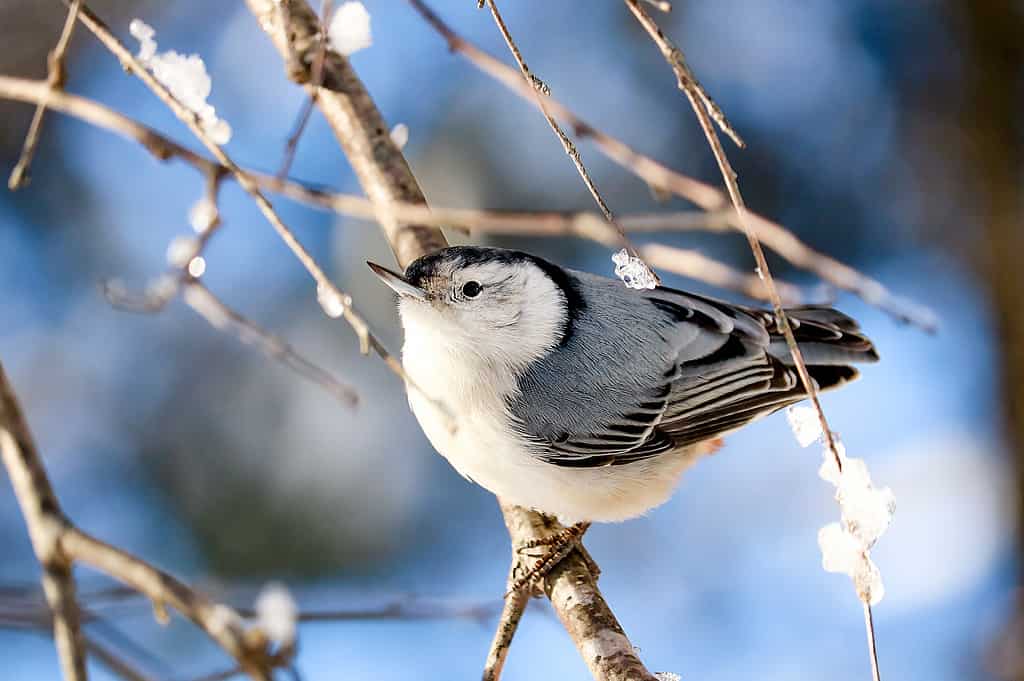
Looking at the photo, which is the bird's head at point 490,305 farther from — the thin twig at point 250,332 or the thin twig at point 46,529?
the thin twig at point 46,529

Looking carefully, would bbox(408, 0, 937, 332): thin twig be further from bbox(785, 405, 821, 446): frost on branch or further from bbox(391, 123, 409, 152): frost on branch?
bbox(391, 123, 409, 152): frost on branch

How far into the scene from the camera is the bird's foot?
1.38 m

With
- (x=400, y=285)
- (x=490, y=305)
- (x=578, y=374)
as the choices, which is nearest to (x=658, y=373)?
(x=578, y=374)

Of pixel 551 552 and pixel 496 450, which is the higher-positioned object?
pixel 496 450

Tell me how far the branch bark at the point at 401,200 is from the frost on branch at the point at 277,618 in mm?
642

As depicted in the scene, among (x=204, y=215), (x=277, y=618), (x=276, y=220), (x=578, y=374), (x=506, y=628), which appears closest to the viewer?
(x=277, y=618)

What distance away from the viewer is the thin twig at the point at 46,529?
662 millimetres

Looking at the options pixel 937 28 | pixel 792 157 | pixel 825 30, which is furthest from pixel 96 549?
pixel 937 28

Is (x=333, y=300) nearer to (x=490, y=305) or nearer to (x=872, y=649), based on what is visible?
(x=872, y=649)

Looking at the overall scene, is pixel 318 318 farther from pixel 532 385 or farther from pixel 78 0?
pixel 78 0

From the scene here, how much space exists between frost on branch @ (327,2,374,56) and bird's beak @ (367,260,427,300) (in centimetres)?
31

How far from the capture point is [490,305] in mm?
1474

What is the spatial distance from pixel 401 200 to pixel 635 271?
25.2 inches

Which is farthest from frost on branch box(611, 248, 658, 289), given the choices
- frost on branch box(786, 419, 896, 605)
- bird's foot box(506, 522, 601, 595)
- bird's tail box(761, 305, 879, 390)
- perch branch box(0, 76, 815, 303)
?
bird's tail box(761, 305, 879, 390)
